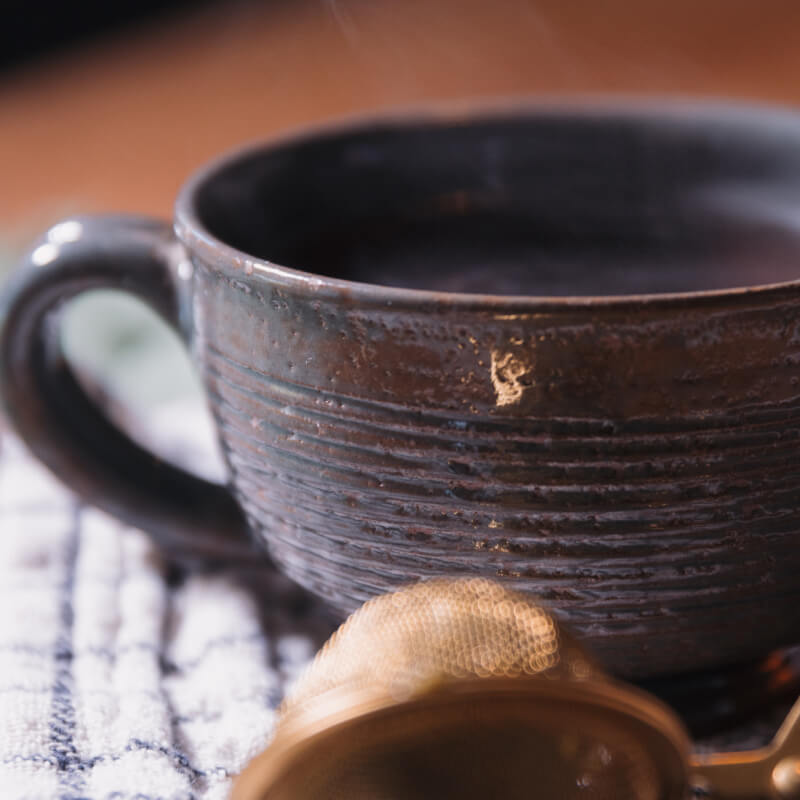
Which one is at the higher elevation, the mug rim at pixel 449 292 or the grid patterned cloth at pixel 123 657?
the mug rim at pixel 449 292

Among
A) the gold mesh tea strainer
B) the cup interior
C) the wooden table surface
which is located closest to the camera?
the gold mesh tea strainer

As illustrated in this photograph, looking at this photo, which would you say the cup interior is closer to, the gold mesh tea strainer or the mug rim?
the mug rim

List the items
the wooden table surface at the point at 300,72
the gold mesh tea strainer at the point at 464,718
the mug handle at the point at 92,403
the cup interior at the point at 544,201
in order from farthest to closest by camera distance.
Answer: the wooden table surface at the point at 300,72 < the cup interior at the point at 544,201 < the mug handle at the point at 92,403 < the gold mesh tea strainer at the point at 464,718

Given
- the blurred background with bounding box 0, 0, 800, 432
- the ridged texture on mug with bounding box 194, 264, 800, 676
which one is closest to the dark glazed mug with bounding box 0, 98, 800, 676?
the ridged texture on mug with bounding box 194, 264, 800, 676

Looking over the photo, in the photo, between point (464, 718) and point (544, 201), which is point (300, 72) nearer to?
point (544, 201)

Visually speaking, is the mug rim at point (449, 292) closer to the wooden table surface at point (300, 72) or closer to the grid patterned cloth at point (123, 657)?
the grid patterned cloth at point (123, 657)

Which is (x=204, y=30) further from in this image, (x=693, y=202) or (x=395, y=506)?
(x=395, y=506)

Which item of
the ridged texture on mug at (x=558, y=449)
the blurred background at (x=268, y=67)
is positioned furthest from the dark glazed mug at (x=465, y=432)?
the blurred background at (x=268, y=67)

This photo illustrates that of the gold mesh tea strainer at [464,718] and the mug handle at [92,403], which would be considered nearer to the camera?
Answer: the gold mesh tea strainer at [464,718]
